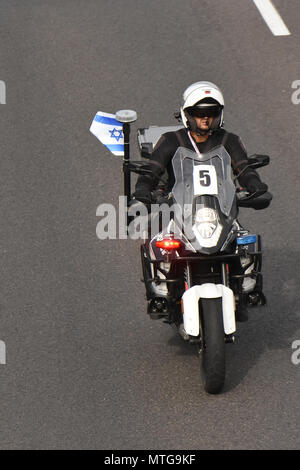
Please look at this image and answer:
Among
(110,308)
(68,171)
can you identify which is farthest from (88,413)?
(68,171)

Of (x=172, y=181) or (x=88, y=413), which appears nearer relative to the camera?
(x=88, y=413)

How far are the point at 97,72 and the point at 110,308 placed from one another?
20.4 ft

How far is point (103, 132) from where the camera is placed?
12.4 metres

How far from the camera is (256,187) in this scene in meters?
10.3

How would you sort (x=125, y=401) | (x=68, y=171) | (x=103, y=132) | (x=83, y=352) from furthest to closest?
(x=68, y=171) < (x=103, y=132) < (x=83, y=352) < (x=125, y=401)

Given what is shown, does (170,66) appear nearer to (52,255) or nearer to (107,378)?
(52,255)

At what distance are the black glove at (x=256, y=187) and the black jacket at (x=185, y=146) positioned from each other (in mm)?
51

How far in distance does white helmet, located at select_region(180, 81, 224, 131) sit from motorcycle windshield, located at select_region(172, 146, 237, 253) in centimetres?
27

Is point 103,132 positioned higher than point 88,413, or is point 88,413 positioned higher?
point 103,132

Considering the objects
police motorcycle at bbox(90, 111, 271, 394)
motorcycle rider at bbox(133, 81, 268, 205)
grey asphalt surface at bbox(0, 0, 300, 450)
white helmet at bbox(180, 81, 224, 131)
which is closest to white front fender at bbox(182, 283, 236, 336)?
police motorcycle at bbox(90, 111, 271, 394)

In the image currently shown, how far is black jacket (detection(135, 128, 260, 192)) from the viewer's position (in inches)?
413

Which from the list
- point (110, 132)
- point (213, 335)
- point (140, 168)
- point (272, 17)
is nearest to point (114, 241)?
point (110, 132)

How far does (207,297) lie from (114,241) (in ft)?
11.1
